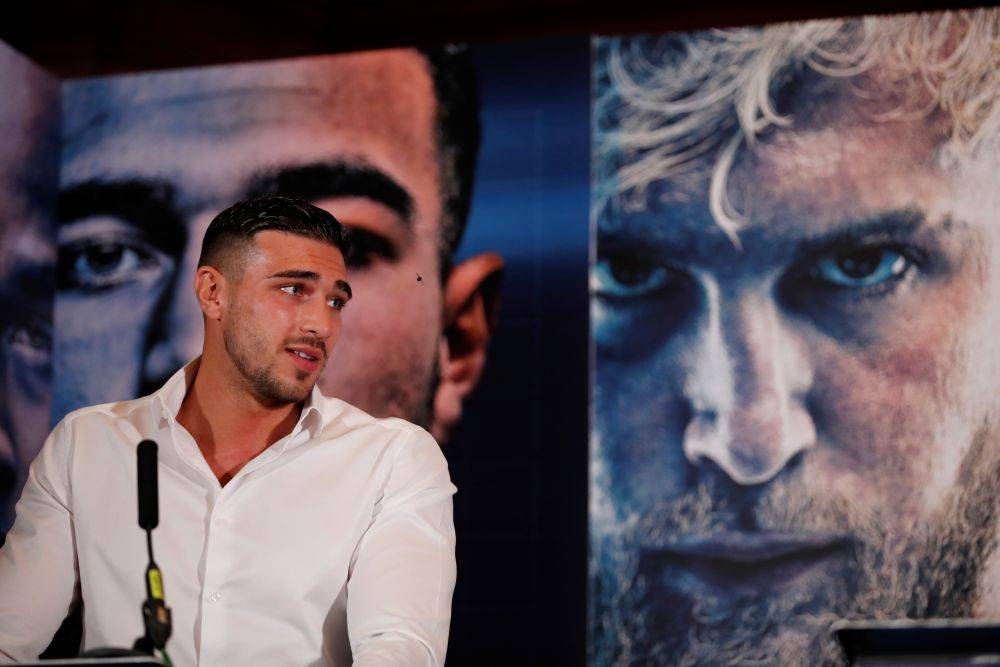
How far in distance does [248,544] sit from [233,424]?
0.28 m

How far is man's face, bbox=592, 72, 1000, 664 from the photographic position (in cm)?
321

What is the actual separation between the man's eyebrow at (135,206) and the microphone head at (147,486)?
2227mm

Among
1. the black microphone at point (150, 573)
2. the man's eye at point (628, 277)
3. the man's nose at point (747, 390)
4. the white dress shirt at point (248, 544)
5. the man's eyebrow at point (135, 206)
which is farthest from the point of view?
the man's eyebrow at point (135, 206)

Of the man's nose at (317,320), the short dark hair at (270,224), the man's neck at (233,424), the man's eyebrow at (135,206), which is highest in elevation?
the man's eyebrow at (135,206)

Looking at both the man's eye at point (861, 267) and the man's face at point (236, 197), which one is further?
the man's face at point (236, 197)

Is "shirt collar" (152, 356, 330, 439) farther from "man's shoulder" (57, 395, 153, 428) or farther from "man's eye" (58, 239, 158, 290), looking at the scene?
"man's eye" (58, 239, 158, 290)

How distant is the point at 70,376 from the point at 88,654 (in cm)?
239

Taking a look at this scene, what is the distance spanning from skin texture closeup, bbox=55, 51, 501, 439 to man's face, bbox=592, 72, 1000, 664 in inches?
19.6

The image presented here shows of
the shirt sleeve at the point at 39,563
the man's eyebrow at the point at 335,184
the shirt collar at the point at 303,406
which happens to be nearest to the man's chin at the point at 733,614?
the man's eyebrow at the point at 335,184

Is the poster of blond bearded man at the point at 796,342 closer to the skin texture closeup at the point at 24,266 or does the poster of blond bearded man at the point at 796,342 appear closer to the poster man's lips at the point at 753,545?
the poster man's lips at the point at 753,545

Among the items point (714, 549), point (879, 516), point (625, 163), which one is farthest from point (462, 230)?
point (879, 516)

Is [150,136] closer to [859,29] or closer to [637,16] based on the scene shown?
[637,16]

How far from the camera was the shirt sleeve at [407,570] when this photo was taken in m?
1.90

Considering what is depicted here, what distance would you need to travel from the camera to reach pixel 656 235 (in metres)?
3.44
